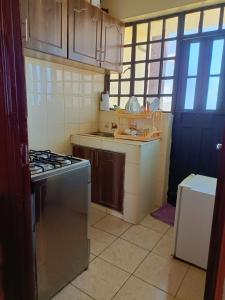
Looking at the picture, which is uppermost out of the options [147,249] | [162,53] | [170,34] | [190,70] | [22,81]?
[170,34]

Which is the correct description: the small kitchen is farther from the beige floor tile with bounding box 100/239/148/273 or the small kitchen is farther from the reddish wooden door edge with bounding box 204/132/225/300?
→ the reddish wooden door edge with bounding box 204/132/225/300

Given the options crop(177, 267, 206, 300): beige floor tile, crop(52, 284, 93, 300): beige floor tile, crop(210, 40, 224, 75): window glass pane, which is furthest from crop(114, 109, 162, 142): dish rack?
crop(52, 284, 93, 300): beige floor tile

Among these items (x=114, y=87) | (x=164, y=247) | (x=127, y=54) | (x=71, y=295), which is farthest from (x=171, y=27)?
(x=71, y=295)

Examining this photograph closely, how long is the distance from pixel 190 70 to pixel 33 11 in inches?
62.0

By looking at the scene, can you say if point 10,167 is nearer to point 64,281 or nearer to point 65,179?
point 65,179

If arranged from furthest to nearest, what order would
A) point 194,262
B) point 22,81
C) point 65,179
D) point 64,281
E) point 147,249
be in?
point 147,249 → point 194,262 → point 64,281 → point 65,179 → point 22,81

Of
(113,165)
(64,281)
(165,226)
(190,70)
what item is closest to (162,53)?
(190,70)

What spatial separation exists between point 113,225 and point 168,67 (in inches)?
70.6

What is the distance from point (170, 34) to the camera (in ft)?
7.75

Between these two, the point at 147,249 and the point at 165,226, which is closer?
the point at 147,249

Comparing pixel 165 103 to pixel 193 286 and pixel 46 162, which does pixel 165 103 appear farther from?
pixel 193 286

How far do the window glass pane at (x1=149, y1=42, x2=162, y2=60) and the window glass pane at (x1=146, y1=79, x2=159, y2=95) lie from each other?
26 cm

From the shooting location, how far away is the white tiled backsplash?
204 cm

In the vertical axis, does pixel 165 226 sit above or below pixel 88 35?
below
